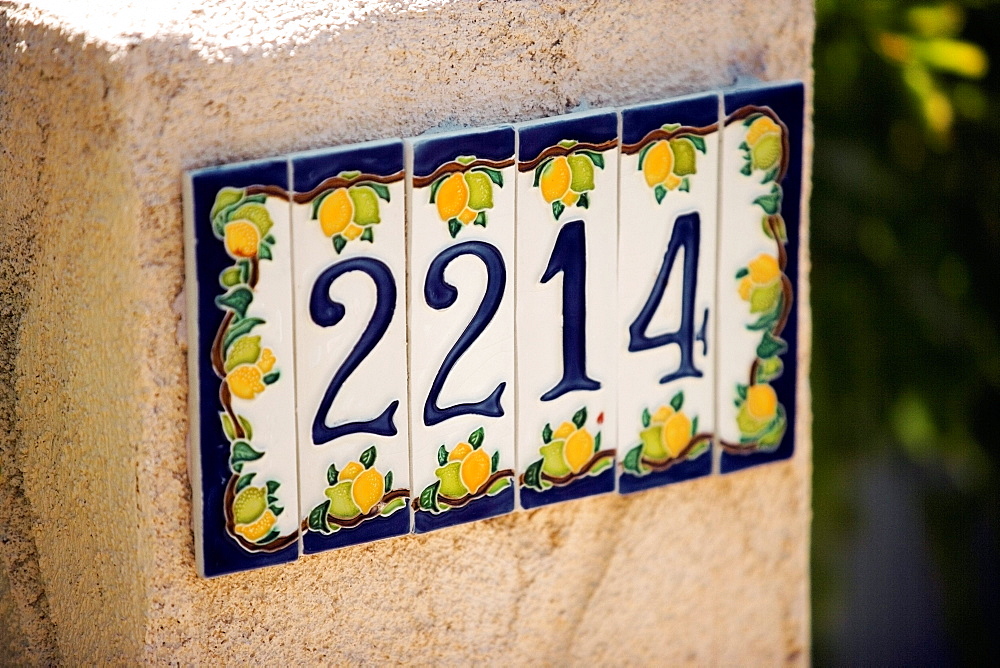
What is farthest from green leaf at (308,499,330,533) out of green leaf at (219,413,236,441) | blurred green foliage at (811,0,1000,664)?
blurred green foliage at (811,0,1000,664)

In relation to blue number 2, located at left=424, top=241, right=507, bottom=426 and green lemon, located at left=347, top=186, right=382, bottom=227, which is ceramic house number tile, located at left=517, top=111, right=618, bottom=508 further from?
green lemon, located at left=347, top=186, right=382, bottom=227

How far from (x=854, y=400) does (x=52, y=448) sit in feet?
5.76

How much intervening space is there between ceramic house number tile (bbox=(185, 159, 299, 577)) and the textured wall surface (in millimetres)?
29

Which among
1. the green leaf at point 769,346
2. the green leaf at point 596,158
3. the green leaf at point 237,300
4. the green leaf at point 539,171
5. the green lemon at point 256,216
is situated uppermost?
the green leaf at point 596,158

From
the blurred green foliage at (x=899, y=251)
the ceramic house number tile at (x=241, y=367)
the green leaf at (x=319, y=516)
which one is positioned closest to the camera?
the ceramic house number tile at (x=241, y=367)

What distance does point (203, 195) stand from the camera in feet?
3.41

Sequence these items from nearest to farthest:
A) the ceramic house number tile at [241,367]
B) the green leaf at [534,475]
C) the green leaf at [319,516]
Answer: the ceramic house number tile at [241,367] → the green leaf at [319,516] → the green leaf at [534,475]

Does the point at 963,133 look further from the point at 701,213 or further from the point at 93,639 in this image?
the point at 93,639

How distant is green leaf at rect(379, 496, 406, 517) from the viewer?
1.19m

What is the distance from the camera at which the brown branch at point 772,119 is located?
1.29 meters

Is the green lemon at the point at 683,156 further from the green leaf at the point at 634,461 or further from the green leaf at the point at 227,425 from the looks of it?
the green leaf at the point at 227,425

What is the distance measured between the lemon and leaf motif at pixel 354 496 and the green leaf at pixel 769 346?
0.47 metres

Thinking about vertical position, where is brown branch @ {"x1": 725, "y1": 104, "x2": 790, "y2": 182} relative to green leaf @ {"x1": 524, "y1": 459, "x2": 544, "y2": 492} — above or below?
above

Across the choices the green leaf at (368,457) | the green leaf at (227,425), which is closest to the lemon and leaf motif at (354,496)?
the green leaf at (368,457)
